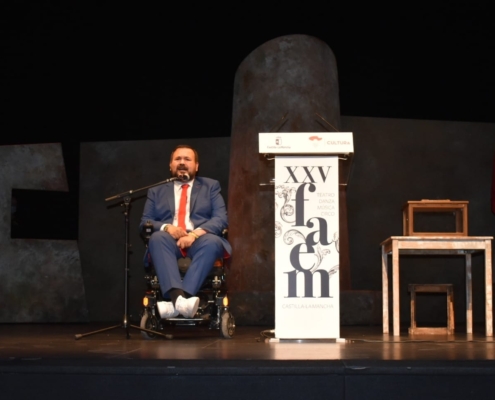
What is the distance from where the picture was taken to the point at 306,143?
414 cm

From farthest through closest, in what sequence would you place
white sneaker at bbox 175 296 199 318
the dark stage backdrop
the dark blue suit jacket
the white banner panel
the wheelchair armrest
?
the dark stage backdrop
the dark blue suit jacket
the wheelchair armrest
white sneaker at bbox 175 296 199 318
the white banner panel

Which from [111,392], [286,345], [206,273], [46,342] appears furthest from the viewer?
[206,273]

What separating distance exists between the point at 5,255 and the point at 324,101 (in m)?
3.24

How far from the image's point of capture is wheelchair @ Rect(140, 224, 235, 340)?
463cm

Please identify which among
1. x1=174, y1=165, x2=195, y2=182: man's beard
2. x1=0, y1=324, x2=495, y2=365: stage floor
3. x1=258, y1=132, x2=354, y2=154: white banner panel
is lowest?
x1=0, y1=324, x2=495, y2=365: stage floor

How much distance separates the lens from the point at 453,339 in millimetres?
4488

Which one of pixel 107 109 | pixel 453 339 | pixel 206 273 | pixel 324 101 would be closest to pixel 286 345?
pixel 206 273

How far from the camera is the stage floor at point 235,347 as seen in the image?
3.15m

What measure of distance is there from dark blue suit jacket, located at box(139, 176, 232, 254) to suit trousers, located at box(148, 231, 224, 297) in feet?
0.92

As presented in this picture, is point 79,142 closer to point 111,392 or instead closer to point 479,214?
point 479,214

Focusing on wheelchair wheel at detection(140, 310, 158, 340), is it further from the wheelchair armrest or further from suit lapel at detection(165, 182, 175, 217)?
suit lapel at detection(165, 182, 175, 217)

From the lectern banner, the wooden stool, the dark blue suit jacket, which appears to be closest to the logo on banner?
the lectern banner

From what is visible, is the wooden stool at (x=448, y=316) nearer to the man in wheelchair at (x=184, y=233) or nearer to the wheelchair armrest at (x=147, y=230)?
the man in wheelchair at (x=184, y=233)

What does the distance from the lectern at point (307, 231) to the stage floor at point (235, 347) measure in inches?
6.2
